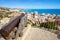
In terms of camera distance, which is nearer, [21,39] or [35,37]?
[21,39]

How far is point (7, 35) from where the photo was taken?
22.4 feet

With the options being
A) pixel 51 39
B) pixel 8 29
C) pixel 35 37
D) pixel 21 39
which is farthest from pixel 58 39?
pixel 8 29

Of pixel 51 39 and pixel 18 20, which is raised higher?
→ pixel 18 20

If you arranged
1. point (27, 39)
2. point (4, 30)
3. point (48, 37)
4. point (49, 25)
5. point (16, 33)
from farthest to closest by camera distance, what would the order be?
point (49, 25)
point (48, 37)
point (27, 39)
point (16, 33)
point (4, 30)

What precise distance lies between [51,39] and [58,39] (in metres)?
0.40

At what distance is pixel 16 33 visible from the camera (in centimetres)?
815

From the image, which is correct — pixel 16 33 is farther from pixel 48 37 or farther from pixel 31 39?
pixel 48 37

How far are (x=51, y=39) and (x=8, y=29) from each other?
3104 millimetres

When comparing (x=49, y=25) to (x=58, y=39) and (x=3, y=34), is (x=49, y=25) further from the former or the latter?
(x=3, y=34)

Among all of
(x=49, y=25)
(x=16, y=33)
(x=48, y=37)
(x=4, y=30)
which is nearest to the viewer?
(x=4, y=30)

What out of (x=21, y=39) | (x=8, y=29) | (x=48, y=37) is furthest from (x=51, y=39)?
(x=8, y=29)

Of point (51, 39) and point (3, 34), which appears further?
point (51, 39)

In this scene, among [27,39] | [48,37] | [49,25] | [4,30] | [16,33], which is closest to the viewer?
[4,30]

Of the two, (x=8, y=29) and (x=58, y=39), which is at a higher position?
(x=8, y=29)
